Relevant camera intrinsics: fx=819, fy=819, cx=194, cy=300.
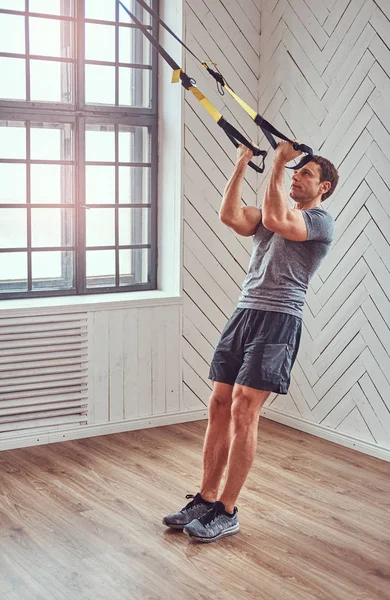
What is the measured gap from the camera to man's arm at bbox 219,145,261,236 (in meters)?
3.23

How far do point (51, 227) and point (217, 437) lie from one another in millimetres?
1855

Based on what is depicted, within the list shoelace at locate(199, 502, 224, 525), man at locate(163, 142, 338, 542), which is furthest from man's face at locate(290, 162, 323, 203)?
shoelace at locate(199, 502, 224, 525)

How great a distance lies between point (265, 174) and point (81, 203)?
1.16 m

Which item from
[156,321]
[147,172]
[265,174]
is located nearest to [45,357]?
[156,321]

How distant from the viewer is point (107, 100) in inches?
187

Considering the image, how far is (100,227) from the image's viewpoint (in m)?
4.81

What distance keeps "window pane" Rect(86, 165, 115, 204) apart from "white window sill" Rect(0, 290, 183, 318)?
56 cm

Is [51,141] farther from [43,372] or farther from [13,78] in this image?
[43,372]

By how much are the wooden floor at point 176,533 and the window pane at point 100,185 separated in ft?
4.50

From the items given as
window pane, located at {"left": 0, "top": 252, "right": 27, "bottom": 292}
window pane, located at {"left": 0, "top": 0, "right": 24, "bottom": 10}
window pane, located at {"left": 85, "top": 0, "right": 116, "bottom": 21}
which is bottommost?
window pane, located at {"left": 0, "top": 252, "right": 27, "bottom": 292}

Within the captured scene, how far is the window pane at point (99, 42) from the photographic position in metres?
4.66

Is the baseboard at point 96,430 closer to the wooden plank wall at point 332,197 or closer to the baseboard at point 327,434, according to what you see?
the wooden plank wall at point 332,197

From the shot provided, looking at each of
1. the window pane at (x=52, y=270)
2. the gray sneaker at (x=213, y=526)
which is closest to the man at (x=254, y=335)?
the gray sneaker at (x=213, y=526)

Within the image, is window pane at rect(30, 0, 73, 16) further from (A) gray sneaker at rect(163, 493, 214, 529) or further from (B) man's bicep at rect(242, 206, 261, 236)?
(A) gray sneaker at rect(163, 493, 214, 529)
